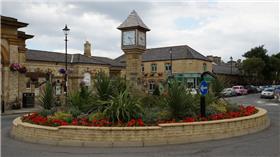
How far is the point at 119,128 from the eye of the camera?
9617mm

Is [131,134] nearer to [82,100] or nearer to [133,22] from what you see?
[82,100]

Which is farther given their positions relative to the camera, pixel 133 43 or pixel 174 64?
pixel 174 64

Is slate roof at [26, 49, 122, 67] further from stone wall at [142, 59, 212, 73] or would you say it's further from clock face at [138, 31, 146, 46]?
clock face at [138, 31, 146, 46]

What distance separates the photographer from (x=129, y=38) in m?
18.1

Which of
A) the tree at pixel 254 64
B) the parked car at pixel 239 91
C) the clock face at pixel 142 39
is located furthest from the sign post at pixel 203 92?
the tree at pixel 254 64

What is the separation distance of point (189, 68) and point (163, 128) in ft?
145

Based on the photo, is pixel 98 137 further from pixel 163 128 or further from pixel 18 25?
pixel 18 25

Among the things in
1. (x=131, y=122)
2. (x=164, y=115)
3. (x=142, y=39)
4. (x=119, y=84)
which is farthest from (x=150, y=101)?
(x=142, y=39)

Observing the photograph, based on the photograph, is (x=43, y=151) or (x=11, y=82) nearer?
(x=43, y=151)

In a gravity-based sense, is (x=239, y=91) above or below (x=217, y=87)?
below

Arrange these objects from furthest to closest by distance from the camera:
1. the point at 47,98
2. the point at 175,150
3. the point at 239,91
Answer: the point at 239,91
the point at 47,98
the point at 175,150

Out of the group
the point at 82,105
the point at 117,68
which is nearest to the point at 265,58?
the point at 117,68

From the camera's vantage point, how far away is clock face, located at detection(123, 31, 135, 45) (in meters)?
17.9

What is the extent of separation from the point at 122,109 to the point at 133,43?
7.59 metres
